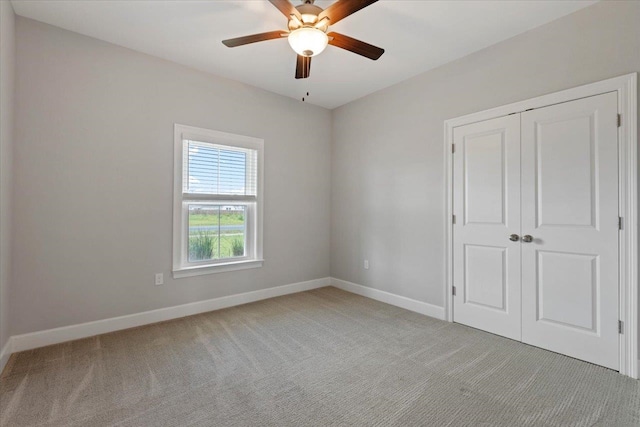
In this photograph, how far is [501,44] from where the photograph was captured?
9.45 ft

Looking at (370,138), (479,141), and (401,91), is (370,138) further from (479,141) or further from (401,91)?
(479,141)

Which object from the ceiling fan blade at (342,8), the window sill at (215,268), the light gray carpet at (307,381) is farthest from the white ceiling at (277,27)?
the light gray carpet at (307,381)

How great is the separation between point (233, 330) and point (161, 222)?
1435mm

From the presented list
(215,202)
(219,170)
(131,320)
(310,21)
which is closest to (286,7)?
(310,21)

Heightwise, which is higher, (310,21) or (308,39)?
(310,21)

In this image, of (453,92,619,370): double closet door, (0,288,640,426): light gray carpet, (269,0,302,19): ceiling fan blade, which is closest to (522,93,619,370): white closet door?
(453,92,619,370): double closet door

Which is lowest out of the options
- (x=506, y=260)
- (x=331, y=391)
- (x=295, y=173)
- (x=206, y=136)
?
(x=331, y=391)

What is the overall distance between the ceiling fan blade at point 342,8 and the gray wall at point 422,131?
1.82 meters

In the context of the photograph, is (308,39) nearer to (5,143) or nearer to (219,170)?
(219,170)

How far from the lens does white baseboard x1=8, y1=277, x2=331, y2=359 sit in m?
2.57

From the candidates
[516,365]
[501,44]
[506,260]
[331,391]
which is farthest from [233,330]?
[501,44]

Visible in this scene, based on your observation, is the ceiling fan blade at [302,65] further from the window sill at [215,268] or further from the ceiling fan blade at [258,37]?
the window sill at [215,268]

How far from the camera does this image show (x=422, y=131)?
3.57 metres

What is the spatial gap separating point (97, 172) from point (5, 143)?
670 mm
